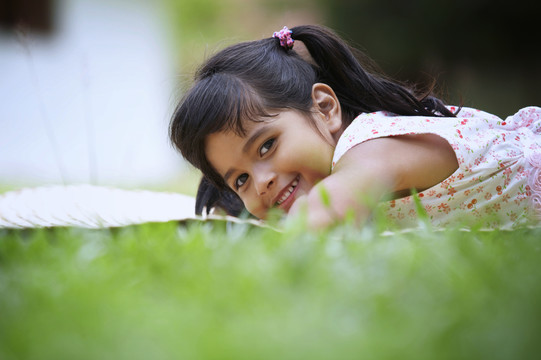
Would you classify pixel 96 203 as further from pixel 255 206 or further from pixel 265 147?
pixel 265 147

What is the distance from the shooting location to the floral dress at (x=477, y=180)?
6.20ft

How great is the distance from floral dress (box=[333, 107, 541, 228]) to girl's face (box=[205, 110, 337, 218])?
127 millimetres

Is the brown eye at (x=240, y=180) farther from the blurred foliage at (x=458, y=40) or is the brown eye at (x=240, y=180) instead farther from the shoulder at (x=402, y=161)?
the blurred foliage at (x=458, y=40)

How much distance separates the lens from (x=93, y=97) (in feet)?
27.0

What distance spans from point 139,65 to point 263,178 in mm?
7150

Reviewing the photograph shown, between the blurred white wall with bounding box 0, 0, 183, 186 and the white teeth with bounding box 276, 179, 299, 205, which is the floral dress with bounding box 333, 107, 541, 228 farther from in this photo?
the blurred white wall with bounding box 0, 0, 183, 186

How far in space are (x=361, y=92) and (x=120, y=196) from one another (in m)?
1.29

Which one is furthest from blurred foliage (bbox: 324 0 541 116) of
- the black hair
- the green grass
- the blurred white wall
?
the green grass

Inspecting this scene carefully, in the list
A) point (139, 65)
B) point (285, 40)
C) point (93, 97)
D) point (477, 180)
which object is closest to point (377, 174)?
point (477, 180)

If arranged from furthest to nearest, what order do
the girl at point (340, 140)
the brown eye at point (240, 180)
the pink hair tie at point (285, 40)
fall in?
the pink hair tie at point (285, 40)
the brown eye at point (240, 180)
the girl at point (340, 140)

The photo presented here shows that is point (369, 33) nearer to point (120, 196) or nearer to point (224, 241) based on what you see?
point (120, 196)

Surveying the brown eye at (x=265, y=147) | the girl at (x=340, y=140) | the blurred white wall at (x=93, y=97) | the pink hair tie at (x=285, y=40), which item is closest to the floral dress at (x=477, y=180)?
the girl at (x=340, y=140)

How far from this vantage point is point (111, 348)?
626 millimetres

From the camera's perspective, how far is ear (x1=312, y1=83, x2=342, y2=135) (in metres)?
2.09
